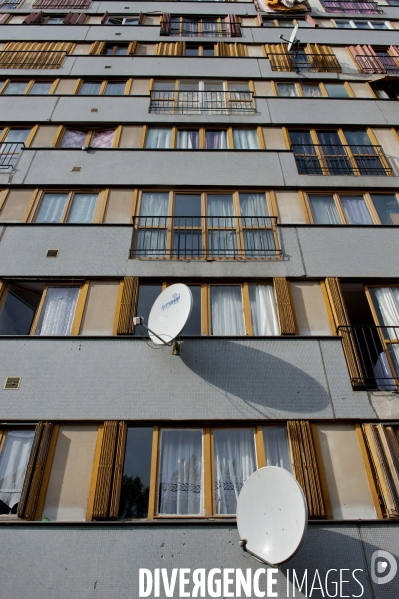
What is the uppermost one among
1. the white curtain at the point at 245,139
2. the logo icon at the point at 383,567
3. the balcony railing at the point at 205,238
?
the white curtain at the point at 245,139

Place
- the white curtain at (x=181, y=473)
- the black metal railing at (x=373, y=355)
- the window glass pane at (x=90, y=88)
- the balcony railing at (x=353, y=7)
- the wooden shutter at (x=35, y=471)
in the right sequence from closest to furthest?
1. the wooden shutter at (x=35, y=471)
2. the white curtain at (x=181, y=473)
3. the black metal railing at (x=373, y=355)
4. the window glass pane at (x=90, y=88)
5. the balcony railing at (x=353, y=7)

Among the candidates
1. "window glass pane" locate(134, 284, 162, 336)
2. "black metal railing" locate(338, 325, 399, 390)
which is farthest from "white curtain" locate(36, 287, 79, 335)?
"black metal railing" locate(338, 325, 399, 390)

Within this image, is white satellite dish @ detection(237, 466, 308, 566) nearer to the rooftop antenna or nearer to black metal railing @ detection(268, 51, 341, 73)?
the rooftop antenna

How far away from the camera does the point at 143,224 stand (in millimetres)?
11383

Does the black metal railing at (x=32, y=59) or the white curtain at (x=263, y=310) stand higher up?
the black metal railing at (x=32, y=59)

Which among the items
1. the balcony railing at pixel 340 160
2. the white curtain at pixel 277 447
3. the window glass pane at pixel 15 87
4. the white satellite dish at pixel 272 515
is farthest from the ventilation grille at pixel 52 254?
the window glass pane at pixel 15 87

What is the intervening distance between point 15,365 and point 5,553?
3.38 metres

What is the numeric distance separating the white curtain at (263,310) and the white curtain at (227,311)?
289mm

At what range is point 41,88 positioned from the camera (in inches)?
646

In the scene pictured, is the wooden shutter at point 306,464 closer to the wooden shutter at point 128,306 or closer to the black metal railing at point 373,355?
the black metal railing at point 373,355

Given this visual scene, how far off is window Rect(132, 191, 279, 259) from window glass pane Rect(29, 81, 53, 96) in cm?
781

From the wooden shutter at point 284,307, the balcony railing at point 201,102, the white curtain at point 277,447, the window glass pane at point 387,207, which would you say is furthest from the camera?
the balcony railing at point 201,102

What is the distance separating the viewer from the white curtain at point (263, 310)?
371 inches

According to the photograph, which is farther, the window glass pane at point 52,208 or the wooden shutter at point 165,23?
the wooden shutter at point 165,23
